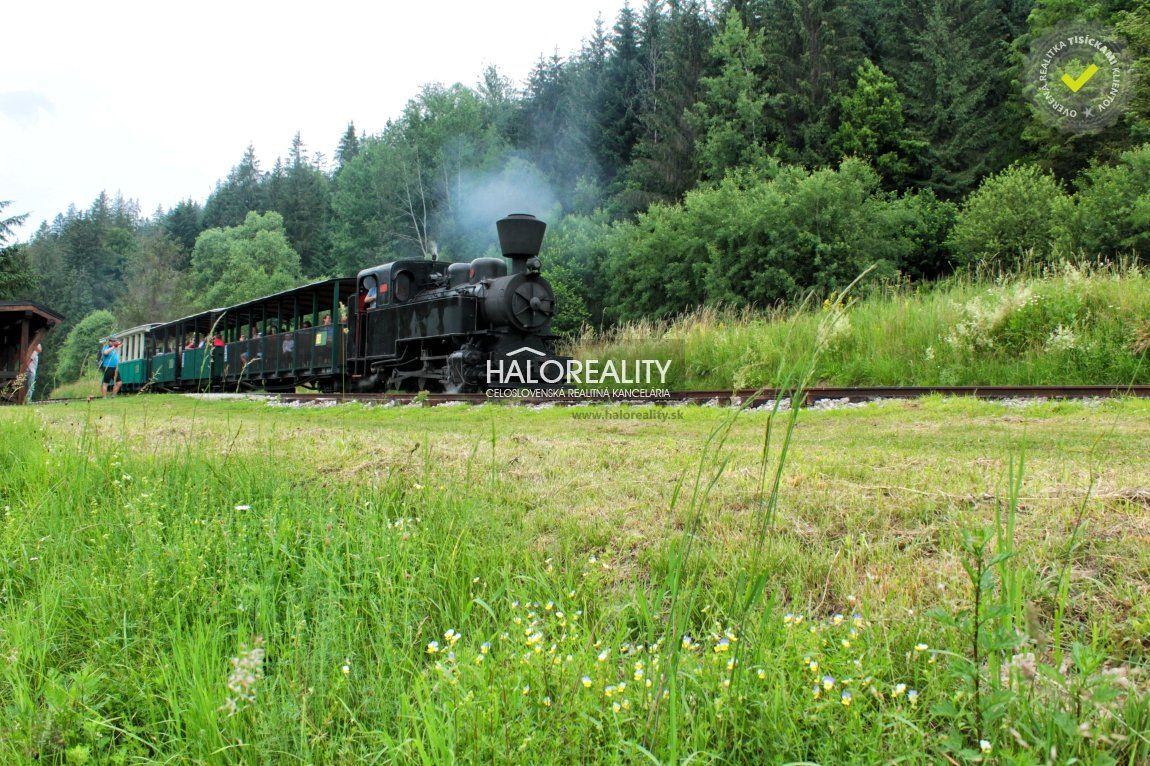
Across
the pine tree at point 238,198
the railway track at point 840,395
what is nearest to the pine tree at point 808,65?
the railway track at point 840,395

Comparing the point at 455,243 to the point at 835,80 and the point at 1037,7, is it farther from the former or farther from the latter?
the point at 1037,7

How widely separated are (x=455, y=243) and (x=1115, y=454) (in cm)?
4706

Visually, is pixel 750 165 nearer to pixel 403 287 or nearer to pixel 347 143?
pixel 403 287

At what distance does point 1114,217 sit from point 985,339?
17.1 meters

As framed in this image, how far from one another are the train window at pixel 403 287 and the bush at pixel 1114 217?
66.3 feet

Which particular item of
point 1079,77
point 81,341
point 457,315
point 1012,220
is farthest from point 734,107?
point 81,341

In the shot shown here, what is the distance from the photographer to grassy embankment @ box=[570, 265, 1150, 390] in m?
10.0

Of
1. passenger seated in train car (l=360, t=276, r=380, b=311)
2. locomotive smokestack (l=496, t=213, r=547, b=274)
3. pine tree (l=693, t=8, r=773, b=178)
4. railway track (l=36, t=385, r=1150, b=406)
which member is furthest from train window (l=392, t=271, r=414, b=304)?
pine tree (l=693, t=8, r=773, b=178)

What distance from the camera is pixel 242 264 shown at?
62562mm

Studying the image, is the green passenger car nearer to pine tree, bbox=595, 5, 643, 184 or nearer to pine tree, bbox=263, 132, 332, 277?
pine tree, bbox=595, 5, 643, 184

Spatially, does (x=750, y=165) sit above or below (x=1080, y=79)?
below

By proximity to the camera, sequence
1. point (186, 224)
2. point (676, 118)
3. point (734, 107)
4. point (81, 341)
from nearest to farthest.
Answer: point (734, 107) < point (676, 118) < point (81, 341) < point (186, 224)

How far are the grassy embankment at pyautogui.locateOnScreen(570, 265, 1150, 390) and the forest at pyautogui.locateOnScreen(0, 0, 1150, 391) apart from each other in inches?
145

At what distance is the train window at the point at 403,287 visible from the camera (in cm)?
1686
